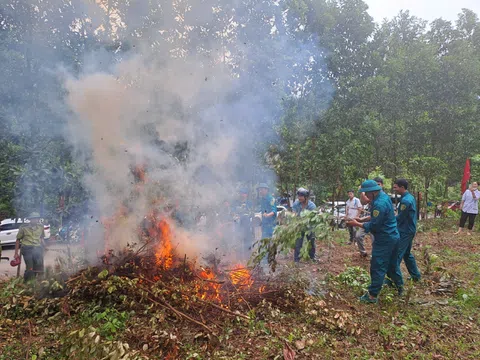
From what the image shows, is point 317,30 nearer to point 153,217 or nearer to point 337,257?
point 337,257

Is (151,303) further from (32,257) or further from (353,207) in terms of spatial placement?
(353,207)

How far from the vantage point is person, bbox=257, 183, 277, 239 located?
314 inches

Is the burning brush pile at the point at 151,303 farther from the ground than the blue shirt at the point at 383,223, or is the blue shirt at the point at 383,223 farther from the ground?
the blue shirt at the point at 383,223

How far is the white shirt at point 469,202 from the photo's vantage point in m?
10.5

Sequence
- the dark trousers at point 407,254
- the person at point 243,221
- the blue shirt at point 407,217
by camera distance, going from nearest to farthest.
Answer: the dark trousers at point 407,254 → the blue shirt at point 407,217 → the person at point 243,221

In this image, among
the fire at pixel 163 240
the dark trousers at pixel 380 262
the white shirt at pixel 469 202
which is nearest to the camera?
the dark trousers at pixel 380 262

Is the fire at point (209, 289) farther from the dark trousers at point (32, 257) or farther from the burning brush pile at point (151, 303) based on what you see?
the dark trousers at point (32, 257)

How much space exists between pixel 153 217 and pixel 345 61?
8654 mm

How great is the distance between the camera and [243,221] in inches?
328

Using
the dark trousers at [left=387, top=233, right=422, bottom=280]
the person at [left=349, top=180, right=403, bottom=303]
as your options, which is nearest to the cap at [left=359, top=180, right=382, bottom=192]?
the person at [left=349, top=180, right=403, bottom=303]

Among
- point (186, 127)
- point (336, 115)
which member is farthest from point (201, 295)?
point (336, 115)

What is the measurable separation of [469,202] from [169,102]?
381 inches

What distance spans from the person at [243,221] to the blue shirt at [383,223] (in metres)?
3.31

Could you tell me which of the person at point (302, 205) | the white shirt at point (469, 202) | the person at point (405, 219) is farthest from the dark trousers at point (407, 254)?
the white shirt at point (469, 202)
